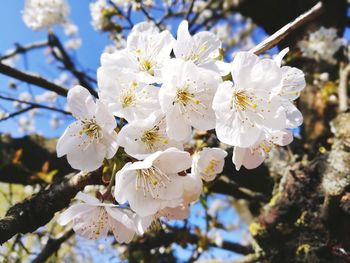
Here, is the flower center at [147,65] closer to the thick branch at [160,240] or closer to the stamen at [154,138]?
the stamen at [154,138]

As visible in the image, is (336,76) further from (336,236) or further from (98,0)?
(98,0)

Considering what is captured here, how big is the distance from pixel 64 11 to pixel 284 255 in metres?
3.27

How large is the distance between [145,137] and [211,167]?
0.23m

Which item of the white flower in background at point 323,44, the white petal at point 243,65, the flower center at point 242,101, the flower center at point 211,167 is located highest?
the white petal at point 243,65

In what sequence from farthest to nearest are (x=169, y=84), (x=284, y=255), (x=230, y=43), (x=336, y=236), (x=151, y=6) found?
(x=230, y=43), (x=151, y=6), (x=284, y=255), (x=336, y=236), (x=169, y=84)

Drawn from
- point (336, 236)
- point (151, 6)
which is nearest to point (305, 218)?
point (336, 236)

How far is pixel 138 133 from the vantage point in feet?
3.08

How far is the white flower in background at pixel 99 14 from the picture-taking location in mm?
3300

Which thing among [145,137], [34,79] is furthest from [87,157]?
[34,79]

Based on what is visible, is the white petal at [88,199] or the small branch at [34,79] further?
the small branch at [34,79]

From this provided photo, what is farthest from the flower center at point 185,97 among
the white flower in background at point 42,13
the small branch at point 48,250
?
the white flower in background at point 42,13

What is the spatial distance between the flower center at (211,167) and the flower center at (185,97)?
0.18m

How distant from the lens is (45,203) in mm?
A: 1119

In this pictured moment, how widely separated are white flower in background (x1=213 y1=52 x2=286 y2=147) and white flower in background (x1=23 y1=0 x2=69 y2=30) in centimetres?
325
